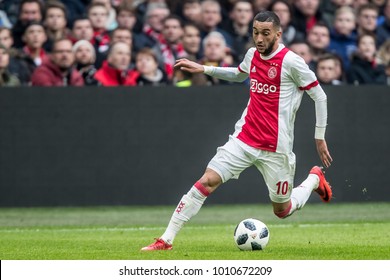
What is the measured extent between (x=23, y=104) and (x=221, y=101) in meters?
3.06

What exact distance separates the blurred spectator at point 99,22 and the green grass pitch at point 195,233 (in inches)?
109

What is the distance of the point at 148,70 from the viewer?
18.7 meters

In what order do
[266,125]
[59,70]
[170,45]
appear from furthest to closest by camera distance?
[170,45], [59,70], [266,125]

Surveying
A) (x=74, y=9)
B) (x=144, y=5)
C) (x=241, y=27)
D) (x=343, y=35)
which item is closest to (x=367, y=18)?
(x=343, y=35)

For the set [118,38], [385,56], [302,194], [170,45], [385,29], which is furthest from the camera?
[385,29]

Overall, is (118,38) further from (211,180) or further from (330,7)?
(211,180)

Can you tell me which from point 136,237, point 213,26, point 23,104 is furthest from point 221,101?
point 136,237

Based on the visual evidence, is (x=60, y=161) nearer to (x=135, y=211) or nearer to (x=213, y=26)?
(x=135, y=211)

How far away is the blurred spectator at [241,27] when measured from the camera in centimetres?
1994

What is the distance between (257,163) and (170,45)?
820 centimetres

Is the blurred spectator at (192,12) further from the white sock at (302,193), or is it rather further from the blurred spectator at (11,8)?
the white sock at (302,193)

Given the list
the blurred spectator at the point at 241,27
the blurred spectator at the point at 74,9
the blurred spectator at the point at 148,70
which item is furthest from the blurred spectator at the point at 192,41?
the blurred spectator at the point at 74,9

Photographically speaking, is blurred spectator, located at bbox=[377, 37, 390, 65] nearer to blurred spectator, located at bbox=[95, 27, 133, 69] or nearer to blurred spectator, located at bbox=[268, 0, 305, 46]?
blurred spectator, located at bbox=[268, 0, 305, 46]

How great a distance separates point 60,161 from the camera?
18.4 m
